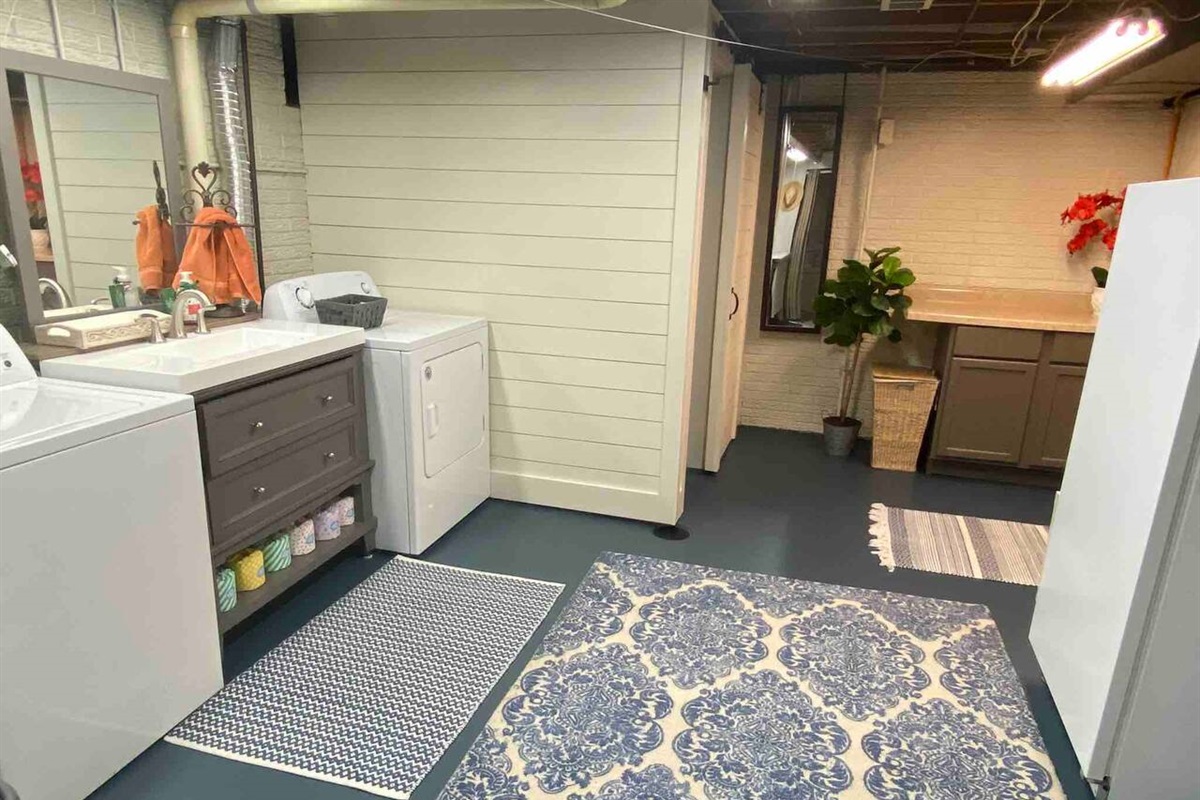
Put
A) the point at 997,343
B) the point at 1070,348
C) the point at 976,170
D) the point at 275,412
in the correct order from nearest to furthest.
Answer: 1. the point at 275,412
2. the point at 1070,348
3. the point at 997,343
4. the point at 976,170

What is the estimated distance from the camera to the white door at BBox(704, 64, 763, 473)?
3.77 m

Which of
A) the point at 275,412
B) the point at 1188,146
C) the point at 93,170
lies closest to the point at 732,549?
the point at 275,412

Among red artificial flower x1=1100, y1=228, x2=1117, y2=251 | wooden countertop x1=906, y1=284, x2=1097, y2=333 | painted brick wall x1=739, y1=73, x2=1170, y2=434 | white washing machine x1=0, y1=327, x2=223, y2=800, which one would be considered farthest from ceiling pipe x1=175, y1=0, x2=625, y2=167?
red artificial flower x1=1100, y1=228, x2=1117, y2=251

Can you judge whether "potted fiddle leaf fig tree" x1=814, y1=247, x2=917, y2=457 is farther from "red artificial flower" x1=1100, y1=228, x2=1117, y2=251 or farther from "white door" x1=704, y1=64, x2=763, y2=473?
"red artificial flower" x1=1100, y1=228, x2=1117, y2=251

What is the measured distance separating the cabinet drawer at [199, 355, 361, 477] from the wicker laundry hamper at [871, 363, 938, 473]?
3.00 m

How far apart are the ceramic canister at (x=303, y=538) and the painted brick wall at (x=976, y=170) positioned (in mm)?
3369

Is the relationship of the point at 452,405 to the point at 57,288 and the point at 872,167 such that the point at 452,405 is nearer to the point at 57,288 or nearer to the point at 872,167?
the point at 57,288

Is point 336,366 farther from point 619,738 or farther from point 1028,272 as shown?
point 1028,272

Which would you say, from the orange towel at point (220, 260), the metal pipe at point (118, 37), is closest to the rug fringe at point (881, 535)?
the orange towel at point (220, 260)

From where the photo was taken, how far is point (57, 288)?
251 cm

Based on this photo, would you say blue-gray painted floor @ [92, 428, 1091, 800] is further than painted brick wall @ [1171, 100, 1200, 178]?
No

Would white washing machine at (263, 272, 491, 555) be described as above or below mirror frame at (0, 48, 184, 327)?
below

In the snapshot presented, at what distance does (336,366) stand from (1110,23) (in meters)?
3.25

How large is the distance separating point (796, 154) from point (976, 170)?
1069mm
